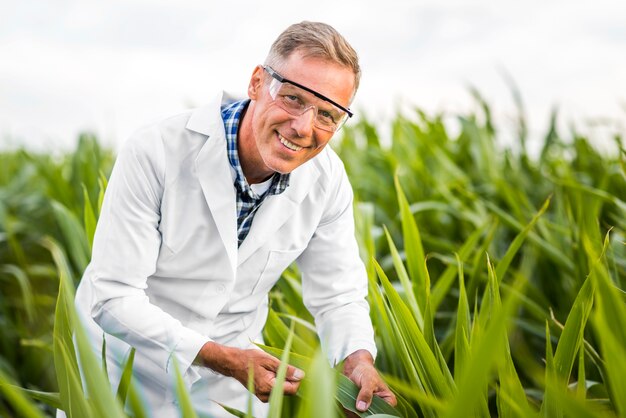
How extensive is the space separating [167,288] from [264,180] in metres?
0.27

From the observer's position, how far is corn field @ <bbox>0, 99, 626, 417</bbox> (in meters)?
0.79

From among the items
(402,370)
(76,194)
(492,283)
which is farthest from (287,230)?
(76,194)

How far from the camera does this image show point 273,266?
1.36 metres

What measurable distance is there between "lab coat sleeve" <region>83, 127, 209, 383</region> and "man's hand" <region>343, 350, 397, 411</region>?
0.26 metres

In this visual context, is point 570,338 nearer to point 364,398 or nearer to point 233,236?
point 364,398

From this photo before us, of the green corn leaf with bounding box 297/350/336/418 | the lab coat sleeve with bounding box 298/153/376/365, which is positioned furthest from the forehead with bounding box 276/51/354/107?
the green corn leaf with bounding box 297/350/336/418

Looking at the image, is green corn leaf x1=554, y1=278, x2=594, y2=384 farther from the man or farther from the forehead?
the forehead

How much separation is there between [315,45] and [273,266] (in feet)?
1.48

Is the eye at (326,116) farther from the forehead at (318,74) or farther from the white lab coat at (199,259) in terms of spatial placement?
the white lab coat at (199,259)

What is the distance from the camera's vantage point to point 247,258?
52.8 inches

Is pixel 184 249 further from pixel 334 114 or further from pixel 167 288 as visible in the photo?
pixel 334 114

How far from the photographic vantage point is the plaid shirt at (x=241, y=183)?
1282mm

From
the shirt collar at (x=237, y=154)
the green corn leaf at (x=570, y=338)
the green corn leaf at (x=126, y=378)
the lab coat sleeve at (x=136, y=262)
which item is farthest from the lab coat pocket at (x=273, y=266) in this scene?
the green corn leaf at (x=570, y=338)

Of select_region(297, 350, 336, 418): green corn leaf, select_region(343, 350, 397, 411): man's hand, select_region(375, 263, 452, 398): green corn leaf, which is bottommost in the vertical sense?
select_region(343, 350, 397, 411): man's hand
